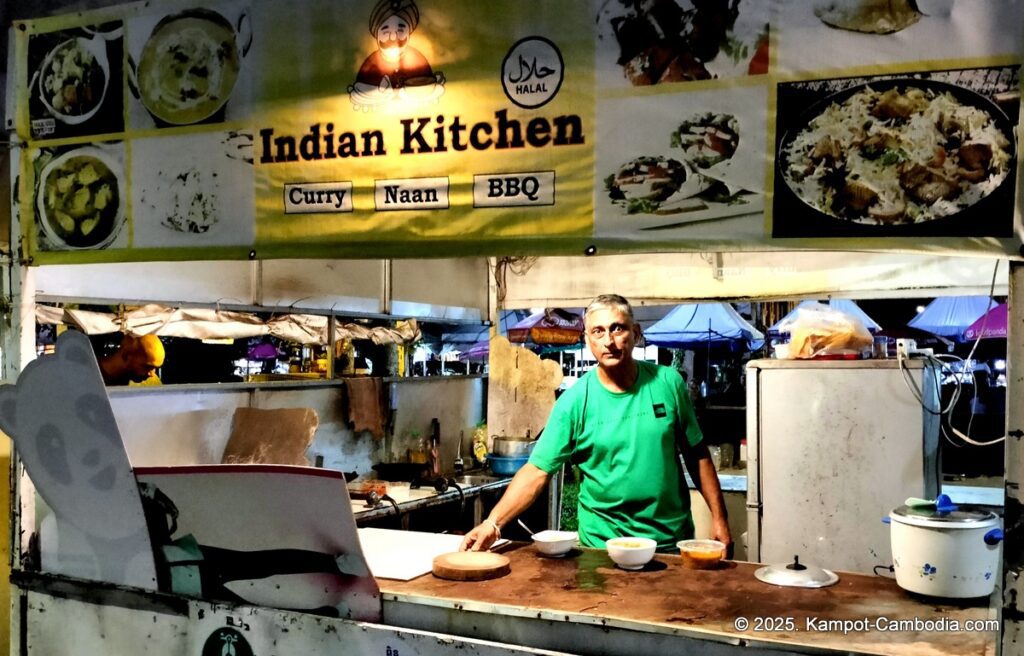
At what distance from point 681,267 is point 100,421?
4235 millimetres

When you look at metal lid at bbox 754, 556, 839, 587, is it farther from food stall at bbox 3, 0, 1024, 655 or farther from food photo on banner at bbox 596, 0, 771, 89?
food photo on banner at bbox 596, 0, 771, 89

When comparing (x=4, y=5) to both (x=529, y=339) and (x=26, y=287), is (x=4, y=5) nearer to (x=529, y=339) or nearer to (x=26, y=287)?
(x=26, y=287)

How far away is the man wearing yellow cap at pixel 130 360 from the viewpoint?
444 centimetres

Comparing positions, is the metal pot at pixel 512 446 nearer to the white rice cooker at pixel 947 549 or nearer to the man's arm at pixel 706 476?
the man's arm at pixel 706 476

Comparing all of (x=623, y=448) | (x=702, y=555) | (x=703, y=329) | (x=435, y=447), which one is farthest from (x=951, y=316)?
(x=702, y=555)

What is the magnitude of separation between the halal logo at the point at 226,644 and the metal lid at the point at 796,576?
1671 mm

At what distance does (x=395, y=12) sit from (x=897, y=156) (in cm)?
154

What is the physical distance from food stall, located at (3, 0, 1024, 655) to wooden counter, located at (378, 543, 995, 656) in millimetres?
11

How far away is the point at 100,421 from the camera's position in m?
2.77

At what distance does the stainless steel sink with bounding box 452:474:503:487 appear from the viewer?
6.28 m

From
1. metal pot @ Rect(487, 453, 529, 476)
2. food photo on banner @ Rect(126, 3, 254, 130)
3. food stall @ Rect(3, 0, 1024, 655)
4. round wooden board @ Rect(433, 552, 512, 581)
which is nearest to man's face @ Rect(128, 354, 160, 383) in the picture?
food stall @ Rect(3, 0, 1024, 655)

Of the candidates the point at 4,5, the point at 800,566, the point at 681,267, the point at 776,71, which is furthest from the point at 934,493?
the point at 4,5

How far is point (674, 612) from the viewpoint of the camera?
2357 millimetres

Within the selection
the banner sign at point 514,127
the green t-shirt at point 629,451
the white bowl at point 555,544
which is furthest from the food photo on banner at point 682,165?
the green t-shirt at point 629,451
